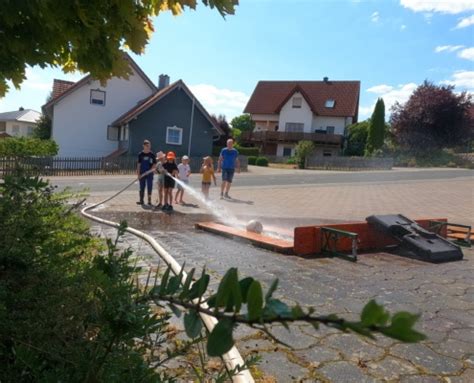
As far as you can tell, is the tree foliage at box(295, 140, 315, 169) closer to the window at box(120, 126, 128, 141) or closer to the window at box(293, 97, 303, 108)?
the window at box(120, 126, 128, 141)

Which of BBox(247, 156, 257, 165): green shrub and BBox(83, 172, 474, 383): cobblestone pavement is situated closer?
BBox(83, 172, 474, 383): cobblestone pavement

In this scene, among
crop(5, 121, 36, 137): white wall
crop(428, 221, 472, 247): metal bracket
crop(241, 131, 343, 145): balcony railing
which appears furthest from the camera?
crop(5, 121, 36, 137): white wall

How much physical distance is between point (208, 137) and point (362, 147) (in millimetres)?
25625

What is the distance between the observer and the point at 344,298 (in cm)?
452

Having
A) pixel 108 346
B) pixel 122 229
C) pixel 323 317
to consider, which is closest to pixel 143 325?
pixel 108 346

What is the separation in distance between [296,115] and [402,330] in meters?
61.3

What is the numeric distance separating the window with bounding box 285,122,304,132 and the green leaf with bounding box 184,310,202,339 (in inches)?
2387

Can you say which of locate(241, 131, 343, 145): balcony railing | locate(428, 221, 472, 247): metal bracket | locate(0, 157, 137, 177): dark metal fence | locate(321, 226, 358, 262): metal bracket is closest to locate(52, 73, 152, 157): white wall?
locate(0, 157, 137, 177): dark metal fence

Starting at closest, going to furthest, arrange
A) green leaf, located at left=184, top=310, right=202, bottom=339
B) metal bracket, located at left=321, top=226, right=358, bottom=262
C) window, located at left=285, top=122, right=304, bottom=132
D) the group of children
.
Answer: green leaf, located at left=184, top=310, right=202, bottom=339 < metal bracket, located at left=321, top=226, right=358, bottom=262 < the group of children < window, located at left=285, top=122, right=304, bottom=132

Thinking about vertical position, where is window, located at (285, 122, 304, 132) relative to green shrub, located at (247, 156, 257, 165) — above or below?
above

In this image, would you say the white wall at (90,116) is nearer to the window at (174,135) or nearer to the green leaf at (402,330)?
the window at (174,135)

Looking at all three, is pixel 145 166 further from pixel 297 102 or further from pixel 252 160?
pixel 297 102

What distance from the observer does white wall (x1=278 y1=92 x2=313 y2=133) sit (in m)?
59.9

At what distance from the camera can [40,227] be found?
2945 mm
